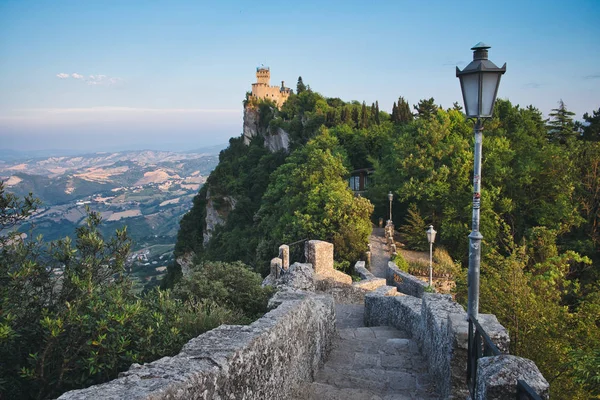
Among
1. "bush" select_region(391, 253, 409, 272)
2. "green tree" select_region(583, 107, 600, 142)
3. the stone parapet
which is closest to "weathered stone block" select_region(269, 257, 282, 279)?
the stone parapet

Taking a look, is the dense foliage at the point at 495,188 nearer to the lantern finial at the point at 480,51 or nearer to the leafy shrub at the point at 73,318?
the lantern finial at the point at 480,51

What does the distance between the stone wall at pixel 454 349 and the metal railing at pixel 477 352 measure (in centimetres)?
13

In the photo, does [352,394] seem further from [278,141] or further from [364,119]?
[278,141]

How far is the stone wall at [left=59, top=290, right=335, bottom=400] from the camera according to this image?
311cm

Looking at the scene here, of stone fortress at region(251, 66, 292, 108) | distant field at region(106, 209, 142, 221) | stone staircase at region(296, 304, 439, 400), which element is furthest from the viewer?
distant field at region(106, 209, 142, 221)

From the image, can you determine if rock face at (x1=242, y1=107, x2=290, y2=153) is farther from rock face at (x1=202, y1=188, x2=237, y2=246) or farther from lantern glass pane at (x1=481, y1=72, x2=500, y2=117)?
lantern glass pane at (x1=481, y1=72, x2=500, y2=117)

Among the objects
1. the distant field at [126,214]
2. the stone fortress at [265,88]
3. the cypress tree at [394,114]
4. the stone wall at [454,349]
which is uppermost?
the stone fortress at [265,88]

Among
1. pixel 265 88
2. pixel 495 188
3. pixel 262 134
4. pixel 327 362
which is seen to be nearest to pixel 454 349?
pixel 327 362

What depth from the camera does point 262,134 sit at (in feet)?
260

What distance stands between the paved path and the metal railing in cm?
1707

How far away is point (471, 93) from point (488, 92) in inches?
7.2

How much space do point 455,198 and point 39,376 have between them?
2709 centimetres

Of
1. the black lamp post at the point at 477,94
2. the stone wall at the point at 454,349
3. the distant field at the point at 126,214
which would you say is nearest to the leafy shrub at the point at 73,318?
the stone wall at the point at 454,349

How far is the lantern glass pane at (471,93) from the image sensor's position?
16.5 feet
